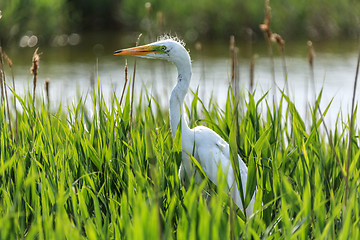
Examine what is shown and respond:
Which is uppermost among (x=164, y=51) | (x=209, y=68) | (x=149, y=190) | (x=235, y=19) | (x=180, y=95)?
(x=235, y=19)

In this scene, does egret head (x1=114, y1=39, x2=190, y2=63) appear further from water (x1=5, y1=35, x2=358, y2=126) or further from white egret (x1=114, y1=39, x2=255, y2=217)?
water (x1=5, y1=35, x2=358, y2=126)

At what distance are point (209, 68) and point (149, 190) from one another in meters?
7.21

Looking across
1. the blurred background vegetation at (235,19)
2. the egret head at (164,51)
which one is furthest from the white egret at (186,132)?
the blurred background vegetation at (235,19)

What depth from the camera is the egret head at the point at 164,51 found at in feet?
8.96

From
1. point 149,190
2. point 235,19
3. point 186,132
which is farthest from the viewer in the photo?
point 235,19

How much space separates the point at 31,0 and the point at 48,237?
962 cm

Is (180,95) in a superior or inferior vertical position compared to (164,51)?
inferior

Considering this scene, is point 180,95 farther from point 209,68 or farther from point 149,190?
point 209,68

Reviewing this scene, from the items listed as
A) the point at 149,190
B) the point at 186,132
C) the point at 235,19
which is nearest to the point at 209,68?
the point at 235,19

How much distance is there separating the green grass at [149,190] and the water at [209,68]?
3964mm

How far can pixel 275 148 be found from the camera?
110 inches

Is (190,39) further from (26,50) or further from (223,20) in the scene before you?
(26,50)

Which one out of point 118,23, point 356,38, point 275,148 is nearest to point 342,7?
point 356,38

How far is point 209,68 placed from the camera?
9039 mm
